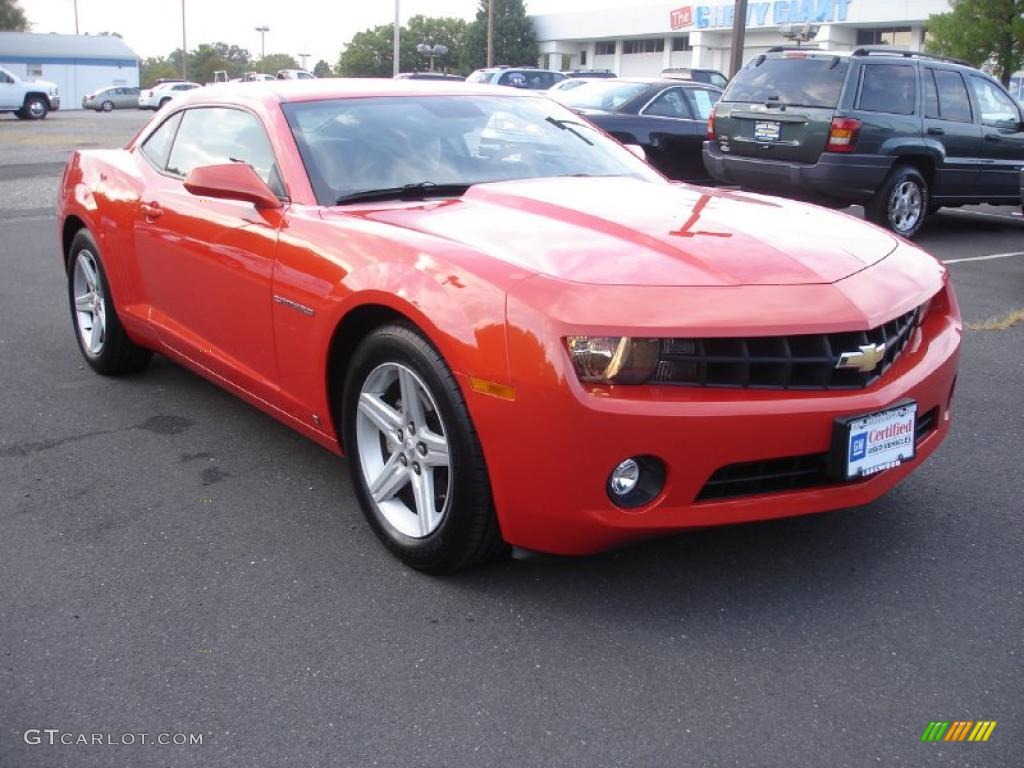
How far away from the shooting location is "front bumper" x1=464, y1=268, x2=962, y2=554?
2.69 m

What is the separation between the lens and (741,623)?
2967 millimetres

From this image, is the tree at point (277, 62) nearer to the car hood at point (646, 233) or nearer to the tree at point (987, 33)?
the tree at point (987, 33)

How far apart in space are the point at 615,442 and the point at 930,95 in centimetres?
927

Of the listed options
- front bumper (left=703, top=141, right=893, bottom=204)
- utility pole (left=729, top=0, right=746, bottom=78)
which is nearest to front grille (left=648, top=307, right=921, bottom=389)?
front bumper (left=703, top=141, right=893, bottom=204)

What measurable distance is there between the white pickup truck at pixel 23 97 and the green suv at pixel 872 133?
105ft

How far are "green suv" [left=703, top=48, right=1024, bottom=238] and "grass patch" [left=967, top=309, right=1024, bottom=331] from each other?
3493 millimetres

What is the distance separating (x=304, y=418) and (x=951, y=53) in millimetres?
25559

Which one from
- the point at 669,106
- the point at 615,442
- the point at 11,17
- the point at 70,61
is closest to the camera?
the point at 615,442

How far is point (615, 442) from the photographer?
106 inches

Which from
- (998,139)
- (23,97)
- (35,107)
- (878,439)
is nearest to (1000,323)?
(878,439)

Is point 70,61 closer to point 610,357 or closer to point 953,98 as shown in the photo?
point 953,98

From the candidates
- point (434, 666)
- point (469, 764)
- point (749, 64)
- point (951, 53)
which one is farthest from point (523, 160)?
point (951, 53)

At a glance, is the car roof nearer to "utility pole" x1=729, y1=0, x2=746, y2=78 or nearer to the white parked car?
"utility pole" x1=729, y1=0, x2=746, y2=78

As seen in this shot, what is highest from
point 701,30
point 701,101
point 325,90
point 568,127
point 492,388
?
point 701,30
